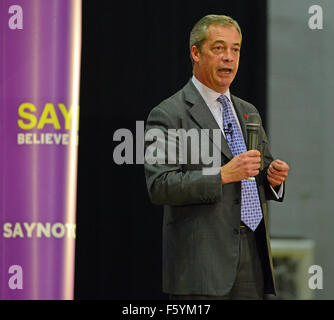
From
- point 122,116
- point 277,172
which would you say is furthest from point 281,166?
point 122,116

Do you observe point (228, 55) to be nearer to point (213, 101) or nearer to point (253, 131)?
point (213, 101)

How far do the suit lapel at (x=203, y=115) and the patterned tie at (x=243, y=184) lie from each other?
Answer: 50mm

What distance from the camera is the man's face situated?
263cm

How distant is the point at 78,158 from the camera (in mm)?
3885

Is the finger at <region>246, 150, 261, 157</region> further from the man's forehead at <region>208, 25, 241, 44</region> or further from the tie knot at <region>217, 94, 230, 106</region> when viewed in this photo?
the man's forehead at <region>208, 25, 241, 44</region>

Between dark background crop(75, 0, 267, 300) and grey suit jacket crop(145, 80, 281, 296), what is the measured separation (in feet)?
4.35

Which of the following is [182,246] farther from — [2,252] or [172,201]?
[2,252]

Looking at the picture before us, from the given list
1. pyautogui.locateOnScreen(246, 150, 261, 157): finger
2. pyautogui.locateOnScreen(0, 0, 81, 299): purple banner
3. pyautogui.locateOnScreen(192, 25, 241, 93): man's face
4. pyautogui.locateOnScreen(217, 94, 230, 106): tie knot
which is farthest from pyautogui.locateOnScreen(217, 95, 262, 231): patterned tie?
pyautogui.locateOnScreen(0, 0, 81, 299): purple banner

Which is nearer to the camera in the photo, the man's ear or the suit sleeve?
the suit sleeve
